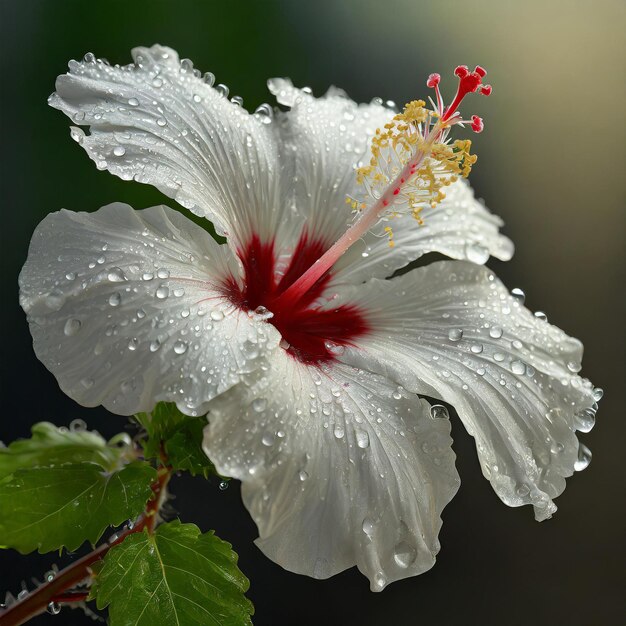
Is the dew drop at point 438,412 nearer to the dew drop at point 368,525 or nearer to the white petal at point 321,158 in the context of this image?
the dew drop at point 368,525

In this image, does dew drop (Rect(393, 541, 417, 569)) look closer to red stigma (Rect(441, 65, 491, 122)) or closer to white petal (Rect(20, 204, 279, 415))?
white petal (Rect(20, 204, 279, 415))

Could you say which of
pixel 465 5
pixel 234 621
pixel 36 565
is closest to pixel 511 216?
pixel 465 5

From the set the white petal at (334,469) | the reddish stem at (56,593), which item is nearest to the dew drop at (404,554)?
the white petal at (334,469)

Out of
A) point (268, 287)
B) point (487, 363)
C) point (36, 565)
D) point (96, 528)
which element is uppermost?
point (487, 363)

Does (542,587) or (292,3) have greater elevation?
(292,3)

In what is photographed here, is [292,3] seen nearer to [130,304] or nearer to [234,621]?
[130,304]

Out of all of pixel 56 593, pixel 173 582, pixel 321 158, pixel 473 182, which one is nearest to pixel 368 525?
pixel 173 582
